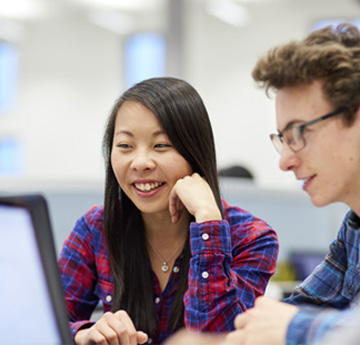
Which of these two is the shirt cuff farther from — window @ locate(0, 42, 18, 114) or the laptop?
window @ locate(0, 42, 18, 114)

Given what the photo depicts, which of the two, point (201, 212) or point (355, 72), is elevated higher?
point (355, 72)

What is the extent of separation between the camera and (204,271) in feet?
4.22

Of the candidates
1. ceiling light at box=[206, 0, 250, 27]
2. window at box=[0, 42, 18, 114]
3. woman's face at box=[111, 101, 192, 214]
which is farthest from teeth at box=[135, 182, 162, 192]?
window at box=[0, 42, 18, 114]

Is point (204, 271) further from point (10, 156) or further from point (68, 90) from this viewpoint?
point (10, 156)

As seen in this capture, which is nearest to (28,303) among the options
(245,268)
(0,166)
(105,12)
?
(245,268)

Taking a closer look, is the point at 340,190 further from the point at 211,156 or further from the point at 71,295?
the point at 71,295

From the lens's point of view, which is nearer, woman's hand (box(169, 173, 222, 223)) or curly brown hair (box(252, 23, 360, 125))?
curly brown hair (box(252, 23, 360, 125))

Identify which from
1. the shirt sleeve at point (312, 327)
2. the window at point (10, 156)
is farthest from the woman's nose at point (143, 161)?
the window at point (10, 156)

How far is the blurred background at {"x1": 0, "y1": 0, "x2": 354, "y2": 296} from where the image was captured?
7789 mm

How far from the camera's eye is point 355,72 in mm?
1046

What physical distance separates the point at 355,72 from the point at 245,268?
21.7 inches

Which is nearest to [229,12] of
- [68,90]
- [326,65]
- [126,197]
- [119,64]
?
[119,64]

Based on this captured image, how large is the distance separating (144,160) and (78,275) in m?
0.35

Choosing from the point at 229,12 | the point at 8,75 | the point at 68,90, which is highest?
the point at 229,12
